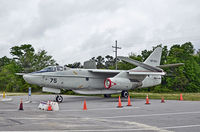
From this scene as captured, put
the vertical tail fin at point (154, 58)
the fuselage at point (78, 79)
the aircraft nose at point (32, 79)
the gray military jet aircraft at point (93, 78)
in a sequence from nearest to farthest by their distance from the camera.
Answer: the aircraft nose at point (32, 79) → the fuselage at point (78, 79) → the gray military jet aircraft at point (93, 78) → the vertical tail fin at point (154, 58)

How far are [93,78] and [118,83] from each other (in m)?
2.49

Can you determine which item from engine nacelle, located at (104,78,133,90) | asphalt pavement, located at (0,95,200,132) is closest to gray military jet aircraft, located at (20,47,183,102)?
engine nacelle, located at (104,78,133,90)

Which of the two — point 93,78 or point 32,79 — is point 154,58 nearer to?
point 93,78

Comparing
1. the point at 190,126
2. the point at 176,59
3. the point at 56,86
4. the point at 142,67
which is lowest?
the point at 190,126

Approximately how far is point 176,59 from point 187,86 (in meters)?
6.63

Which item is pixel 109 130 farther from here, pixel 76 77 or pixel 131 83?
pixel 131 83

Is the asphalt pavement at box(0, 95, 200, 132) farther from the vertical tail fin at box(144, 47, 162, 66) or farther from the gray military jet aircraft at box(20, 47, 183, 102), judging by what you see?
the vertical tail fin at box(144, 47, 162, 66)

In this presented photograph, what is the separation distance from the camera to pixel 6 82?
5847 centimetres

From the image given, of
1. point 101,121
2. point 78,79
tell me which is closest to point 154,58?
point 78,79

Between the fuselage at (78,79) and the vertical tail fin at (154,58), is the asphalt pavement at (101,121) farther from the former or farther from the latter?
the vertical tail fin at (154,58)

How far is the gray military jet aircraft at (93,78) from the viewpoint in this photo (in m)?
18.2

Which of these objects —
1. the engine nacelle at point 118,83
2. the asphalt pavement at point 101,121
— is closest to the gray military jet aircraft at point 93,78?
the engine nacelle at point 118,83

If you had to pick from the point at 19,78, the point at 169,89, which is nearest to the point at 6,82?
the point at 19,78

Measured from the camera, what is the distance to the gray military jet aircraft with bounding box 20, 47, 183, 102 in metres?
18.2
